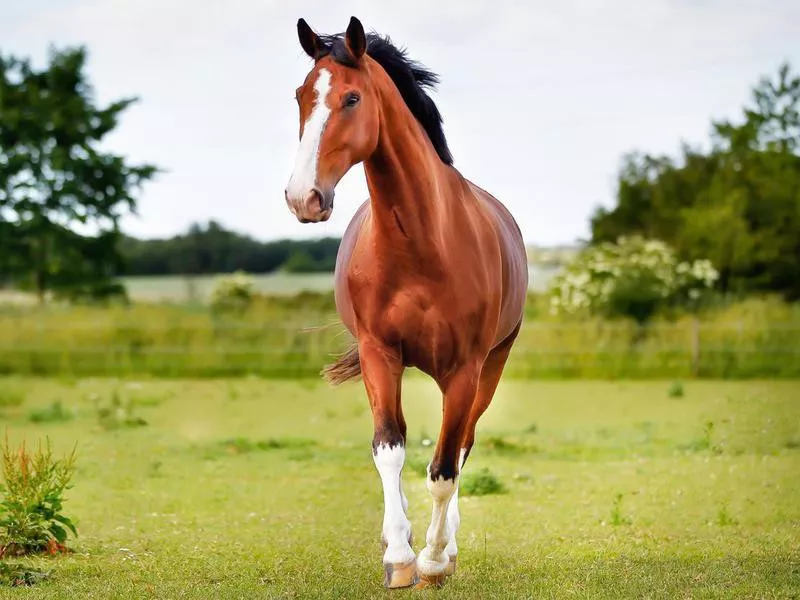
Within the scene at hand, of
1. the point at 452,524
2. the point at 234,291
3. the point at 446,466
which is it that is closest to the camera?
the point at 446,466

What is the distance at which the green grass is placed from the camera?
6.18 m

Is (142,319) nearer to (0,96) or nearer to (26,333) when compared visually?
(26,333)

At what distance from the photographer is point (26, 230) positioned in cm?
3166

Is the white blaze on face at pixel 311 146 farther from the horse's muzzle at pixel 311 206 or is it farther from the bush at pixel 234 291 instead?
the bush at pixel 234 291

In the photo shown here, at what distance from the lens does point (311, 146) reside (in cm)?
470

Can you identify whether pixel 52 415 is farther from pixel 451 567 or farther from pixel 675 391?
pixel 451 567

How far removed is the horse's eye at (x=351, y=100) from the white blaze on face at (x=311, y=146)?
0.34 feet

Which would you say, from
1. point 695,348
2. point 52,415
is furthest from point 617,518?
point 695,348

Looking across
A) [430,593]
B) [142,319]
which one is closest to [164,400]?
[142,319]

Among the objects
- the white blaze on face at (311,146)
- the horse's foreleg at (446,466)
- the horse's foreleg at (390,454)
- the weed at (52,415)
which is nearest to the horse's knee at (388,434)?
the horse's foreleg at (390,454)

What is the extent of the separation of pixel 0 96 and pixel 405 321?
30413 millimetres

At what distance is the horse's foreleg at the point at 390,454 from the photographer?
533 cm

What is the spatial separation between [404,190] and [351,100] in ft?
2.08

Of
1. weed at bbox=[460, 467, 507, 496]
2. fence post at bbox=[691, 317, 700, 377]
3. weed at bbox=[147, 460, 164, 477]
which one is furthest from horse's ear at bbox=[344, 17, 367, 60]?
fence post at bbox=[691, 317, 700, 377]
